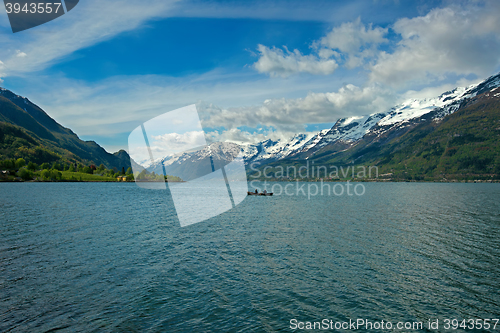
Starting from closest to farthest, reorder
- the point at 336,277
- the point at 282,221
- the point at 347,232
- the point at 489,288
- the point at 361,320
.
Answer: the point at 361,320
the point at 489,288
the point at 336,277
the point at 347,232
the point at 282,221

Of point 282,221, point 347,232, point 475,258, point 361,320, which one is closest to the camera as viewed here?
point 361,320

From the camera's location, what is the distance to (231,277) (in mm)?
27406

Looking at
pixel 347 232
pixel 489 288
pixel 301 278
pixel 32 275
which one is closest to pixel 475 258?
pixel 489 288

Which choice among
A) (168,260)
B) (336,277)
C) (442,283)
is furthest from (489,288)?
(168,260)

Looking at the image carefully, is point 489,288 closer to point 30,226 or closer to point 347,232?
point 347,232

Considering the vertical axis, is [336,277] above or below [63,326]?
below

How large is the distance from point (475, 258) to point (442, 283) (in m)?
12.8

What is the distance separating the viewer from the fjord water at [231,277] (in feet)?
64.7

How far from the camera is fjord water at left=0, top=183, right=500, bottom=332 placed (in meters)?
19.7

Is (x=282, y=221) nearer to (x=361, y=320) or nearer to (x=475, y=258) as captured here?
(x=475, y=258)

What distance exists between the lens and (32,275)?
25812 mm

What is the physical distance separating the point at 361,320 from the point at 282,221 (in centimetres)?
4295

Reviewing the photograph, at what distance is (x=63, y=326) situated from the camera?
1753 centimetres

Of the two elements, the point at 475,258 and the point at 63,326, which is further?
the point at 475,258
